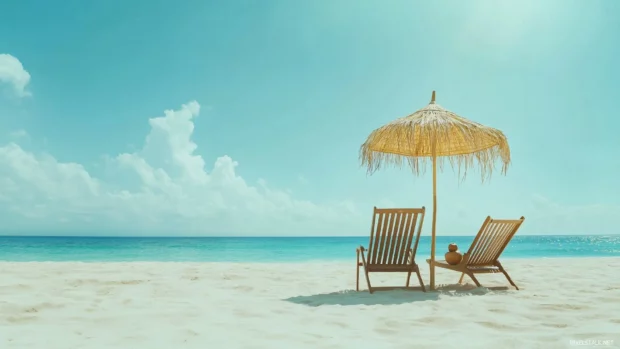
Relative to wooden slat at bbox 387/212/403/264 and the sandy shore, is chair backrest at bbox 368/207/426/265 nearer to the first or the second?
wooden slat at bbox 387/212/403/264

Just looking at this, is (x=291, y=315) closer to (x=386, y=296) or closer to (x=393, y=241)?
(x=386, y=296)

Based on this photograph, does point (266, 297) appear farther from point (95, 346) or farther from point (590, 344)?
point (590, 344)

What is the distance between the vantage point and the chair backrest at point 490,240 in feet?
14.7

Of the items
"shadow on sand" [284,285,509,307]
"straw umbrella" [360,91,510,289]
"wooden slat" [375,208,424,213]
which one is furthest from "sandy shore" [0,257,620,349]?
"straw umbrella" [360,91,510,289]

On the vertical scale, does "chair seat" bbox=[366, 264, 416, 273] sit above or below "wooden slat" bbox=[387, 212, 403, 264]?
below

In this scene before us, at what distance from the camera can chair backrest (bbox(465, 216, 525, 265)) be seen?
448 cm

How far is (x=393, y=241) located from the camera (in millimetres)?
4523

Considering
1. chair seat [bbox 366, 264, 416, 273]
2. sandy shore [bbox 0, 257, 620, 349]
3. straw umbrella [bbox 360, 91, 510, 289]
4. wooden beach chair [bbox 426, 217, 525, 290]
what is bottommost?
sandy shore [bbox 0, 257, 620, 349]

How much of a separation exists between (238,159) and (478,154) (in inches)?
507

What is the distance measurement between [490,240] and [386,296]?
4.44 ft

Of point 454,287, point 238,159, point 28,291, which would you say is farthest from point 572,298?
point 238,159

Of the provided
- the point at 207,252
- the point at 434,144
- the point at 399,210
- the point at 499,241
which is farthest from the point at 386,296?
the point at 207,252

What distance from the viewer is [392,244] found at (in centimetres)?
454

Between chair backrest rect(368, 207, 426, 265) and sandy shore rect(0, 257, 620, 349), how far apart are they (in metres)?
0.38
